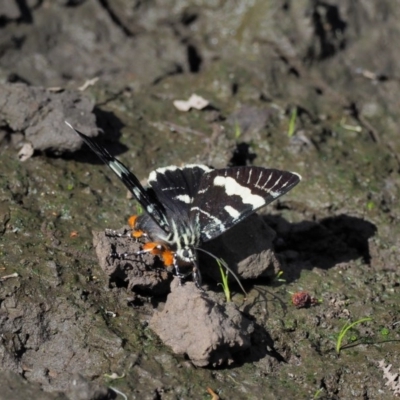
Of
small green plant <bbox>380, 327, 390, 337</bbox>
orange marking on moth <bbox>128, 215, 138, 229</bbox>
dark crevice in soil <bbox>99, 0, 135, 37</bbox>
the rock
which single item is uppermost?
dark crevice in soil <bbox>99, 0, 135, 37</bbox>

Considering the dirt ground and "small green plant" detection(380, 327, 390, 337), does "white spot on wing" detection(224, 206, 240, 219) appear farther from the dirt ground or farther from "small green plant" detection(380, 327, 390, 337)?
"small green plant" detection(380, 327, 390, 337)

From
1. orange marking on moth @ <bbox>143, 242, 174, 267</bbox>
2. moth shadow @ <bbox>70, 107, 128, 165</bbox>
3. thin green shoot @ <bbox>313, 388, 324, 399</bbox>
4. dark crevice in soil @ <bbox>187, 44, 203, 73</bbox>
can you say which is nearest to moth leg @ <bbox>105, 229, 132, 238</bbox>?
orange marking on moth @ <bbox>143, 242, 174, 267</bbox>

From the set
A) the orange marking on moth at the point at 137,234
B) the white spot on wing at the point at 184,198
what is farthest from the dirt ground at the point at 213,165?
the white spot on wing at the point at 184,198

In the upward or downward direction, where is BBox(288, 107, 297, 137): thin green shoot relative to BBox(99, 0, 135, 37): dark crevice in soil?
downward

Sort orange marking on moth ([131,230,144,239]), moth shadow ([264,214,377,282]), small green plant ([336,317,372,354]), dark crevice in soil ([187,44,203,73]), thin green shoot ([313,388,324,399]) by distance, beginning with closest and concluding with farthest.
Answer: thin green shoot ([313,388,324,399]) < small green plant ([336,317,372,354]) < orange marking on moth ([131,230,144,239]) < moth shadow ([264,214,377,282]) < dark crevice in soil ([187,44,203,73])

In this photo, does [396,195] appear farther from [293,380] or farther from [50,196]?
[50,196]
